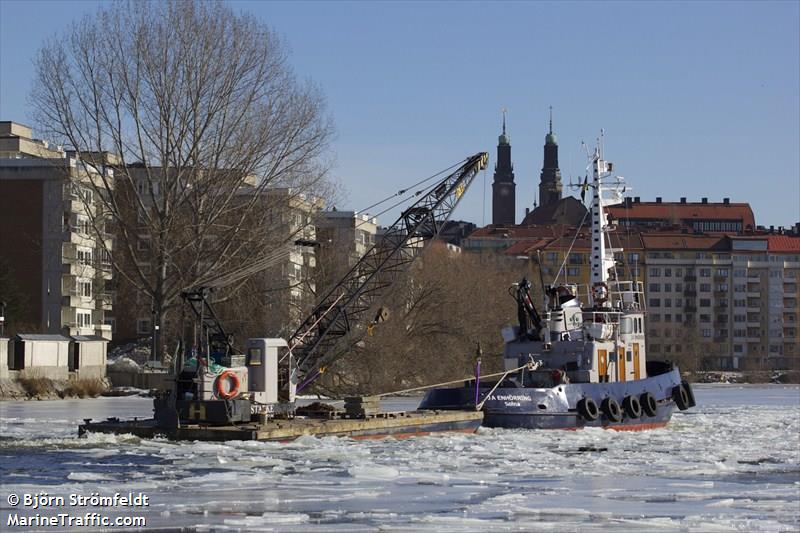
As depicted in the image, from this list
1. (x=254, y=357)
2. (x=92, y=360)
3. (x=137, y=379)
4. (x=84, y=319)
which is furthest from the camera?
(x=84, y=319)

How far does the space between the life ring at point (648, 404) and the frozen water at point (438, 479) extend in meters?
4.19

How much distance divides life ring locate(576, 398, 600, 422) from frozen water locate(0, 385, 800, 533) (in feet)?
2.12

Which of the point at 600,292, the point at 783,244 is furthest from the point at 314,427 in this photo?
the point at 783,244

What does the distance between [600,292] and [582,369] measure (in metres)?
3.85

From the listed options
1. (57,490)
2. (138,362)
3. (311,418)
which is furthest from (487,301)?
(57,490)

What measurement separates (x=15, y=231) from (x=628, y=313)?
59.4 meters

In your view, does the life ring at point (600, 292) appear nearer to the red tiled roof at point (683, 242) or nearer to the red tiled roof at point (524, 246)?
the red tiled roof at point (524, 246)

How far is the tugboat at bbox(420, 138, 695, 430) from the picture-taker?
48.0 m

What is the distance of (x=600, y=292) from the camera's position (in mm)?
54250

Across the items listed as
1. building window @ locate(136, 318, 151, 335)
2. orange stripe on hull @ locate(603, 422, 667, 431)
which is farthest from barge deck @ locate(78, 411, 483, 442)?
building window @ locate(136, 318, 151, 335)

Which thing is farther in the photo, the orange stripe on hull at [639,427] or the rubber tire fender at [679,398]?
the rubber tire fender at [679,398]

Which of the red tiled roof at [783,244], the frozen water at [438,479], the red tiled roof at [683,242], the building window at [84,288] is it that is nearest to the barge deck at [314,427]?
the frozen water at [438,479]

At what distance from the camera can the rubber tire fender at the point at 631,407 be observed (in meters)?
50.6

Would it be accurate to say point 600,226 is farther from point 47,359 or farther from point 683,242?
point 683,242
